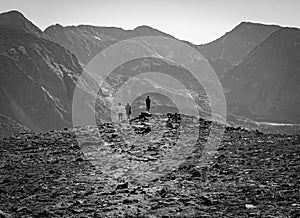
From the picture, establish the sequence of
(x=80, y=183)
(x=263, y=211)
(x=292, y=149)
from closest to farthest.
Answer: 1. (x=263, y=211)
2. (x=80, y=183)
3. (x=292, y=149)

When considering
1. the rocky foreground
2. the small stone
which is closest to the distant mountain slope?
the rocky foreground

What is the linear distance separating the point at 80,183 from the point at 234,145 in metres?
8.92

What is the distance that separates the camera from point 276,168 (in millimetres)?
14180

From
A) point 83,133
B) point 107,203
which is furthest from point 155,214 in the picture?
point 83,133

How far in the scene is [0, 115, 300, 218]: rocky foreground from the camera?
1065 centimetres

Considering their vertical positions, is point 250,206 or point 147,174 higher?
point 250,206

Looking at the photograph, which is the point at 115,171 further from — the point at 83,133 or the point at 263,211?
the point at 83,133

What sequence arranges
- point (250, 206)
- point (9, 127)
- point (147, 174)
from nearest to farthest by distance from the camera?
point (250, 206) → point (147, 174) → point (9, 127)

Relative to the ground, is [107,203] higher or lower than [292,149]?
lower

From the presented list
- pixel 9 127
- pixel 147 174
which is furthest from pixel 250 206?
pixel 9 127

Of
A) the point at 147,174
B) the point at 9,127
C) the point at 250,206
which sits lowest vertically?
the point at 9,127

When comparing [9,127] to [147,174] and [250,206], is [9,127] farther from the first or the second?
[250,206]

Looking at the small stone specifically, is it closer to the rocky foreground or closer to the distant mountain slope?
the rocky foreground

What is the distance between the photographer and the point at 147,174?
14.9 metres
